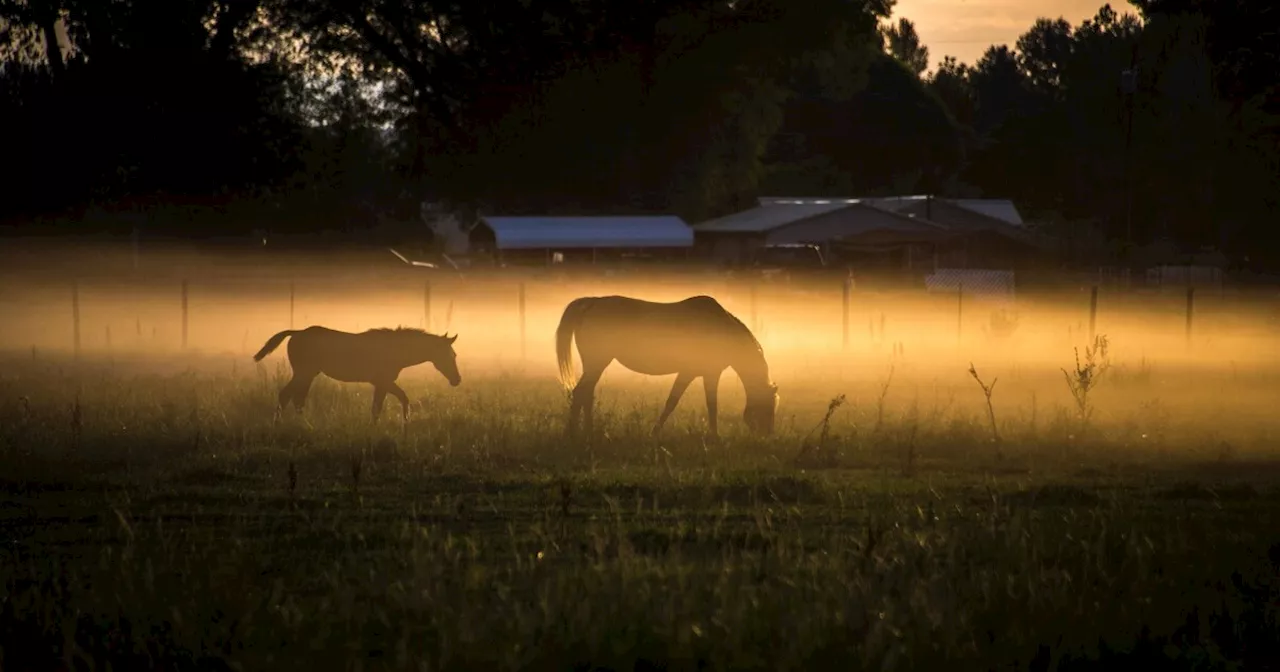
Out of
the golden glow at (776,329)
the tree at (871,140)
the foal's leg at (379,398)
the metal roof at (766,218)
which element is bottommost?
the golden glow at (776,329)

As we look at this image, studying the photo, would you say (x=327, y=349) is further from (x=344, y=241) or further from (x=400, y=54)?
(x=344, y=241)

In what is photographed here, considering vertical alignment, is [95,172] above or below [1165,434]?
above

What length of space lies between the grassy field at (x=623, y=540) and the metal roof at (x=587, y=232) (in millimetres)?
59054

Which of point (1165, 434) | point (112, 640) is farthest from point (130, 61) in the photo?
point (1165, 434)

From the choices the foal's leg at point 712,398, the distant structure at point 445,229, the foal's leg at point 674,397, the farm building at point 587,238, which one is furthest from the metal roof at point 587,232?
the foal's leg at point 712,398

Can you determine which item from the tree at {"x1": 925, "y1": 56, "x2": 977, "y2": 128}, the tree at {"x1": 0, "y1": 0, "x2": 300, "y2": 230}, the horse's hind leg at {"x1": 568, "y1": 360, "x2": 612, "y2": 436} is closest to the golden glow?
the horse's hind leg at {"x1": 568, "y1": 360, "x2": 612, "y2": 436}

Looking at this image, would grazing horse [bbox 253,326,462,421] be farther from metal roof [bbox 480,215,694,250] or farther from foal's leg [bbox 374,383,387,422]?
metal roof [bbox 480,215,694,250]

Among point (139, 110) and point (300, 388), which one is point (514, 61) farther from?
point (300, 388)

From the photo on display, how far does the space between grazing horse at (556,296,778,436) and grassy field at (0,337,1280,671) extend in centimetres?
58

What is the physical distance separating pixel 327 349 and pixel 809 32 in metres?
10.8

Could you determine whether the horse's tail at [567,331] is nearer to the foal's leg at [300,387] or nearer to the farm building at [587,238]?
the foal's leg at [300,387]

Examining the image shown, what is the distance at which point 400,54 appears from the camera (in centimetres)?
1683

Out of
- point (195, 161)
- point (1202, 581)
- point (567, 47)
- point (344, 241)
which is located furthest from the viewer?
point (344, 241)

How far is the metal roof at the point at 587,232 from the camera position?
78.5 m
